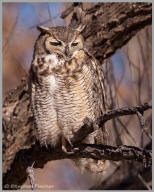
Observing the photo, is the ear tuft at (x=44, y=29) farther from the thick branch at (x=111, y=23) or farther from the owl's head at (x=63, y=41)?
the thick branch at (x=111, y=23)

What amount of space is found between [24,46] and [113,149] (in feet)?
10.9

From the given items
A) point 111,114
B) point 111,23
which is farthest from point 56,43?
point 111,114

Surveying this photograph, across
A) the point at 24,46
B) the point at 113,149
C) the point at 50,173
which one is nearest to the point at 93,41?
the point at 113,149

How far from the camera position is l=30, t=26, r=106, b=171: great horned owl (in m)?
3.00

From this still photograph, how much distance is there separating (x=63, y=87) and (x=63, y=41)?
344 millimetres

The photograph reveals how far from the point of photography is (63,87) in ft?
9.78

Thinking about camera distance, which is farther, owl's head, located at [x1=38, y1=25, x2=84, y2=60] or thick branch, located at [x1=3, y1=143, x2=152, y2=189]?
owl's head, located at [x1=38, y1=25, x2=84, y2=60]

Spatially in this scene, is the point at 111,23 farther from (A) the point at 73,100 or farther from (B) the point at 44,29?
(A) the point at 73,100

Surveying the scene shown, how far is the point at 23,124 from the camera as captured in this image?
3637 mm

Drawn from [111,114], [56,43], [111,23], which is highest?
[111,23]

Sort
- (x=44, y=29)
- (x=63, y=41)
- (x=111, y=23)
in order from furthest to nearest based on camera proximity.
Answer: (x=111, y=23)
(x=44, y=29)
(x=63, y=41)

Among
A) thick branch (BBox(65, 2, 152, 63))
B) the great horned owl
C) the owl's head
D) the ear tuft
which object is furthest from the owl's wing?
thick branch (BBox(65, 2, 152, 63))

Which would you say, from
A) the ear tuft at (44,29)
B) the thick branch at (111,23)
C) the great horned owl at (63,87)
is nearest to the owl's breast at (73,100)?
the great horned owl at (63,87)

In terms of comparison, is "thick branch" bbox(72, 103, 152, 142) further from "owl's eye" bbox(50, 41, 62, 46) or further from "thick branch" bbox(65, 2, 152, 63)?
"thick branch" bbox(65, 2, 152, 63)
